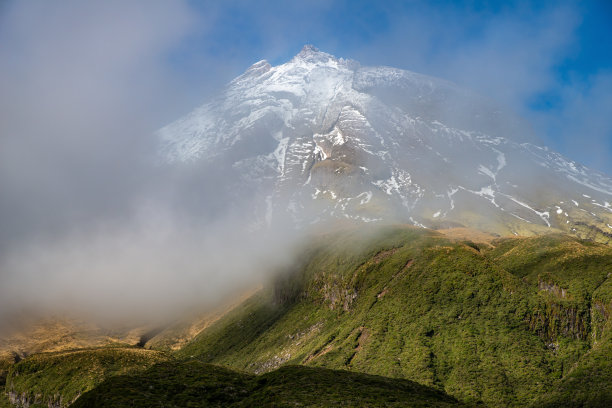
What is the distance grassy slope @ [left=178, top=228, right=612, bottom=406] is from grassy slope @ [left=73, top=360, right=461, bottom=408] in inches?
952

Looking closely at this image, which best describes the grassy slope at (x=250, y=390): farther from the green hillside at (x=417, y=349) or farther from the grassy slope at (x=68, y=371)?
the grassy slope at (x=68, y=371)

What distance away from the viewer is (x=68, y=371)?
96.4 m

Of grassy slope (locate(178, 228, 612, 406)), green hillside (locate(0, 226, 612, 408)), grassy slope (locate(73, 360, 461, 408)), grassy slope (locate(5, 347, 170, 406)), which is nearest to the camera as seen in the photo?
grassy slope (locate(73, 360, 461, 408))

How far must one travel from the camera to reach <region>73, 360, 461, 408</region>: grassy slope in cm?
4941

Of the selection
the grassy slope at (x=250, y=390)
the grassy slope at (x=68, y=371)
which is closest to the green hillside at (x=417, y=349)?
the grassy slope at (x=250, y=390)

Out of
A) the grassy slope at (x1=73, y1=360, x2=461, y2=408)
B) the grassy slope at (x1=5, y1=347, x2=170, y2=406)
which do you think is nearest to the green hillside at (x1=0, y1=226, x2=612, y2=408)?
the grassy slope at (x1=73, y1=360, x2=461, y2=408)

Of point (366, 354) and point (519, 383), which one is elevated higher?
point (366, 354)

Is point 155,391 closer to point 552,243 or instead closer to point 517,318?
point 517,318

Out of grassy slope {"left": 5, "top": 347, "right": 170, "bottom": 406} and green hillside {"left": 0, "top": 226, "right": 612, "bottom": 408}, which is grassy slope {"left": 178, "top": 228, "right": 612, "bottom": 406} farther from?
grassy slope {"left": 5, "top": 347, "right": 170, "bottom": 406}

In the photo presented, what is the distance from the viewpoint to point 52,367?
332ft

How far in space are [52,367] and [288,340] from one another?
7787 cm

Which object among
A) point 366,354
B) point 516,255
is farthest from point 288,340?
point 516,255

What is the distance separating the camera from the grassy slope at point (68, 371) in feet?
295

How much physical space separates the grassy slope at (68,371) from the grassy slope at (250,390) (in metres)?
37.0
